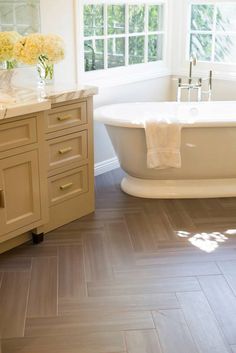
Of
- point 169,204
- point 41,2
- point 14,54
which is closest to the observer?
point 14,54

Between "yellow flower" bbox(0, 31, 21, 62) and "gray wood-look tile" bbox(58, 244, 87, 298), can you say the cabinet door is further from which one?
"yellow flower" bbox(0, 31, 21, 62)

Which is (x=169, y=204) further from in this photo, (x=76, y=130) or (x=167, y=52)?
(x=167, y=52)

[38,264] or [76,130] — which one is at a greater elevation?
[76,130]

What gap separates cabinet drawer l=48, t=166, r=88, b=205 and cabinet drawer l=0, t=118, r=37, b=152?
1.31 feet

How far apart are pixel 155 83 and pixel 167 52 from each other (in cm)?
35

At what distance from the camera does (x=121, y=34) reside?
4.20m

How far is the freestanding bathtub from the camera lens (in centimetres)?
345

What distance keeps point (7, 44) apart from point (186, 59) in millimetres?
2304

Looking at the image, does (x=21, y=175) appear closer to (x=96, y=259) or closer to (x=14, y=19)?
(x=96, y=259)

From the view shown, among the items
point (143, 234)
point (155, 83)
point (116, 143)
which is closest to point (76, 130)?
point (116, 143)

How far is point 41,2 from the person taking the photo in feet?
10.9

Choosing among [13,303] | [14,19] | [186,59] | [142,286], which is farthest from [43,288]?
[186,59]

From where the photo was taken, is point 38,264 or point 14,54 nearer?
point 38,264

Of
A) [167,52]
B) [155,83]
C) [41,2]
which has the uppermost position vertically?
[41,2]
